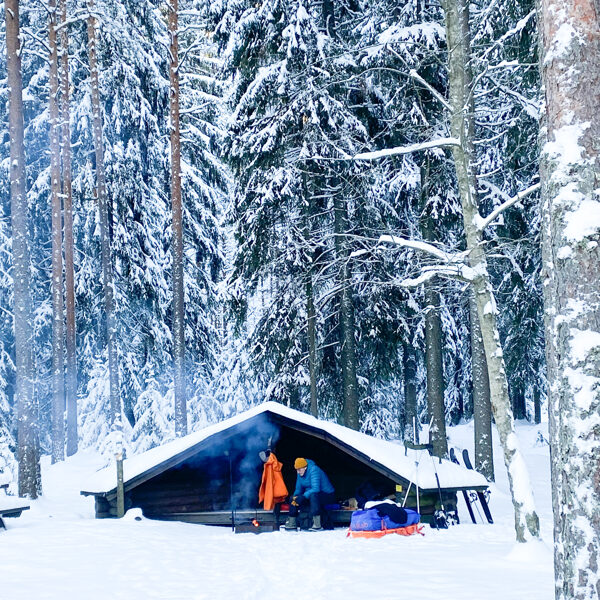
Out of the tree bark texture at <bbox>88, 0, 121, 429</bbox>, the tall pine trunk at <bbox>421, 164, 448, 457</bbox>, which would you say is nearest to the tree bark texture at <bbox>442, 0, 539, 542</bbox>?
the tall pine trunk at <bbox>421, 164, 448, 457</bbox>

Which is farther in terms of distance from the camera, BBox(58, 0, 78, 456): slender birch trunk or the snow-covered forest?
BBox(58, 0, 78, 456): slender birch trunk

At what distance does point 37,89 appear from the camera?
864 inches

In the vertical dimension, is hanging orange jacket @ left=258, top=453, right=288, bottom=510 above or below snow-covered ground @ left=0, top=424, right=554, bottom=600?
above

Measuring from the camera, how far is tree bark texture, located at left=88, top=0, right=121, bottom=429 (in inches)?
767

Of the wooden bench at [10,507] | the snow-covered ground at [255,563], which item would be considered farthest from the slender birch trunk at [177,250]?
the wooden bench at [10,507]

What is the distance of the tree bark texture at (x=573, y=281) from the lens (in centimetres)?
445

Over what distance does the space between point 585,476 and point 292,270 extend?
12929 mm

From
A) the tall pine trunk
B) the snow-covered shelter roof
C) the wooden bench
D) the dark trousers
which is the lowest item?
the dark trousers

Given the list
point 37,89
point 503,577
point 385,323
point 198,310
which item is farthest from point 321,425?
point 37,89

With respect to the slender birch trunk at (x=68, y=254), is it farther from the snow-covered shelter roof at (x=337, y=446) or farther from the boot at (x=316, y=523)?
the boot at (x=316, y=523)

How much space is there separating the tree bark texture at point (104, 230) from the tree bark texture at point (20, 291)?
4953 millimetres

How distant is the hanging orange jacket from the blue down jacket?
30.7 inches

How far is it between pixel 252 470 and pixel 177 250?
590cm

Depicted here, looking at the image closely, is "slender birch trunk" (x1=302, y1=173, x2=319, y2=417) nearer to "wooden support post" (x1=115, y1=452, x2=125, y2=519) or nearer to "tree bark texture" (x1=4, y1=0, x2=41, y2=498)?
"wooden support post" (x1=115, y1=452, x2=125, y2=519)
